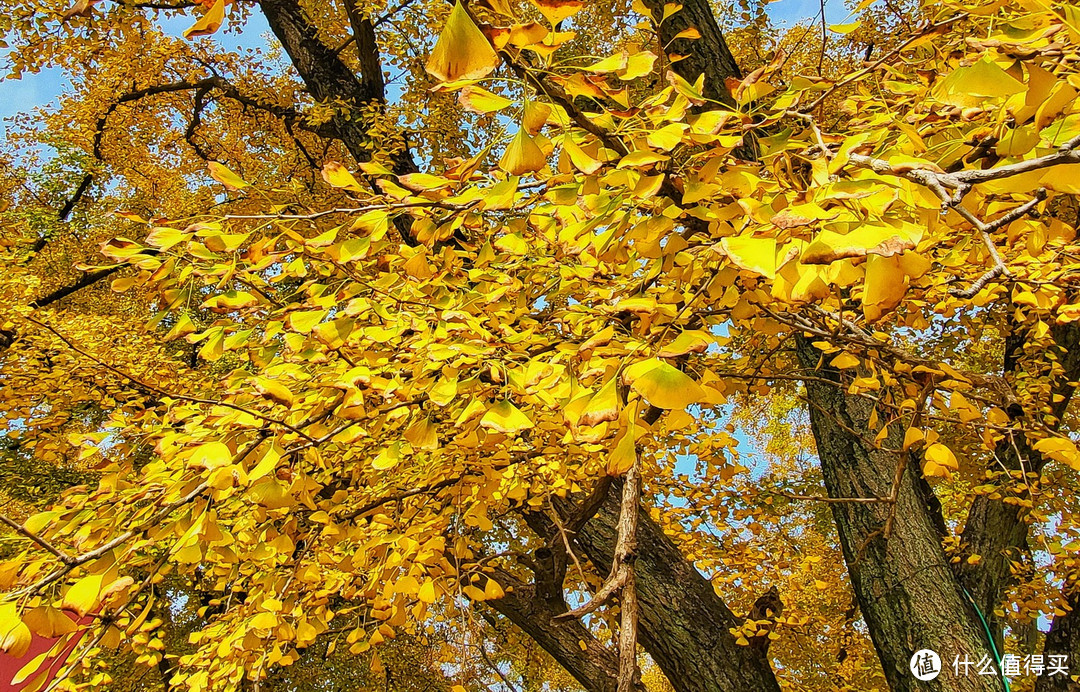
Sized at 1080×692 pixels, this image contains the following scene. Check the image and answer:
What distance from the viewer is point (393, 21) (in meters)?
5.16

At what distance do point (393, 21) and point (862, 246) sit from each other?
5.40 meters

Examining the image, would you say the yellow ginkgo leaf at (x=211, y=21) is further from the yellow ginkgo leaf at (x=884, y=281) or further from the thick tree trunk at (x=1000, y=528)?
the thick tree trunk at (x=1000, y=528)

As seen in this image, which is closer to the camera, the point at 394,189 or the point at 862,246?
the point at 862,246

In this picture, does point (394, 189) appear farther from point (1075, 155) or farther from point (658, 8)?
point (658, 8)

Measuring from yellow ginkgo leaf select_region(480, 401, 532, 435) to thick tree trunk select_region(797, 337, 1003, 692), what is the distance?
236cm

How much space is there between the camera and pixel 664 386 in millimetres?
750

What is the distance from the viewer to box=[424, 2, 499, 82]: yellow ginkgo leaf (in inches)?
23.0

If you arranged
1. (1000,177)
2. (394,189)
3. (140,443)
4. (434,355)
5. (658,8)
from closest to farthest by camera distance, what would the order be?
(1000,177), (394,189), (434,355), (140,443), (658,8)

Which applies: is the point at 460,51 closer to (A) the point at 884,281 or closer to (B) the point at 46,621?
(A) the point at 884,281

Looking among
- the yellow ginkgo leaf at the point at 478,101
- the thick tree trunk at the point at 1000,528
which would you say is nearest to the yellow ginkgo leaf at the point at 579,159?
the yellow ginkgo leaf at the point at 478,101

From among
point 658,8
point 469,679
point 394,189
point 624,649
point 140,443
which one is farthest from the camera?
point 469,679

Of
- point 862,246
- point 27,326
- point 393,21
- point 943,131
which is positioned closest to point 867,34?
point 393,21

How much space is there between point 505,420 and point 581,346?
0.54 feet

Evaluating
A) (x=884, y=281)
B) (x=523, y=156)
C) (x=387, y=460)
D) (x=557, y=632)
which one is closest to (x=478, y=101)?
(x=523, y=156)
